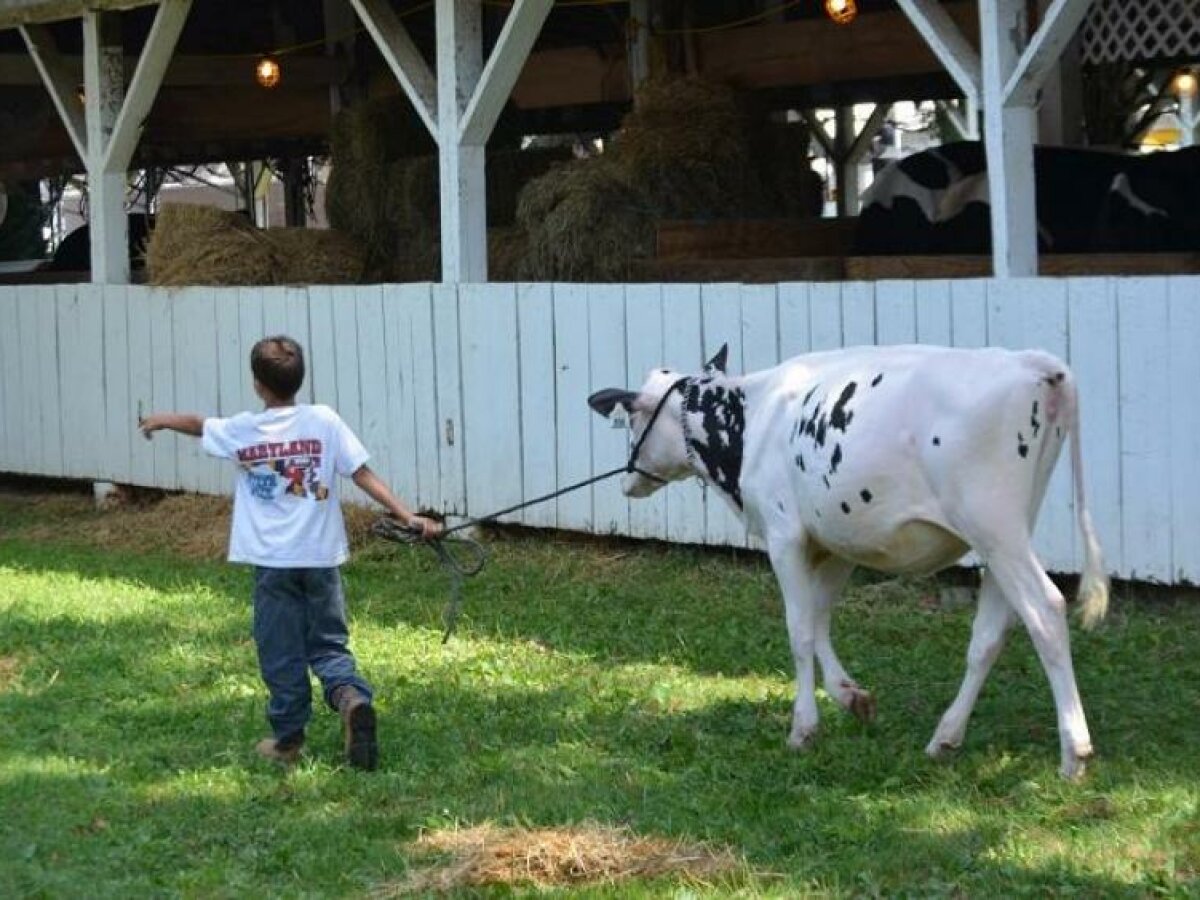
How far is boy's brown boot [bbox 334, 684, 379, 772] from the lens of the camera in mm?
7312

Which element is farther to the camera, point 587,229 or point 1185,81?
point 1185,81

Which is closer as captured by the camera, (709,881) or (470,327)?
(709,881)

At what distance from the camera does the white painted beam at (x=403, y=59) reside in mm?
12688

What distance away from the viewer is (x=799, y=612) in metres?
7.52

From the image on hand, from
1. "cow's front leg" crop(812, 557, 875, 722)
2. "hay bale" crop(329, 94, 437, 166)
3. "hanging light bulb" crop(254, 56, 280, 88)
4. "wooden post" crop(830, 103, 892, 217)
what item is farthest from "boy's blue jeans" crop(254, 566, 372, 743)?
"wooden post" crop(830, 103, 892, 217)

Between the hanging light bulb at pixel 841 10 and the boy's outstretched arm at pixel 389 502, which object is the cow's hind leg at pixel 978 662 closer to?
the boy's outstretched arm at pixel 389 502

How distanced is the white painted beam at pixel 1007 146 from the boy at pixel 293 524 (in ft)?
11.5

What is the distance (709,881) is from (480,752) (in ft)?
6.19

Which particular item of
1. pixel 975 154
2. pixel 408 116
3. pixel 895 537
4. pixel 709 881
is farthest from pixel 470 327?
pixel 709 881

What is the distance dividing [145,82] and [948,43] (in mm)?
6743

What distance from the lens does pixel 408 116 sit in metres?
16.5

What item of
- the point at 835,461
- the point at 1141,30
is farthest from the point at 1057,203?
the point at 835,461

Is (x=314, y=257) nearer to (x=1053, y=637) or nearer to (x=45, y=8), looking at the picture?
(x=45, y=8)

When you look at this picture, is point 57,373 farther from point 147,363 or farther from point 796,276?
point 796,276
